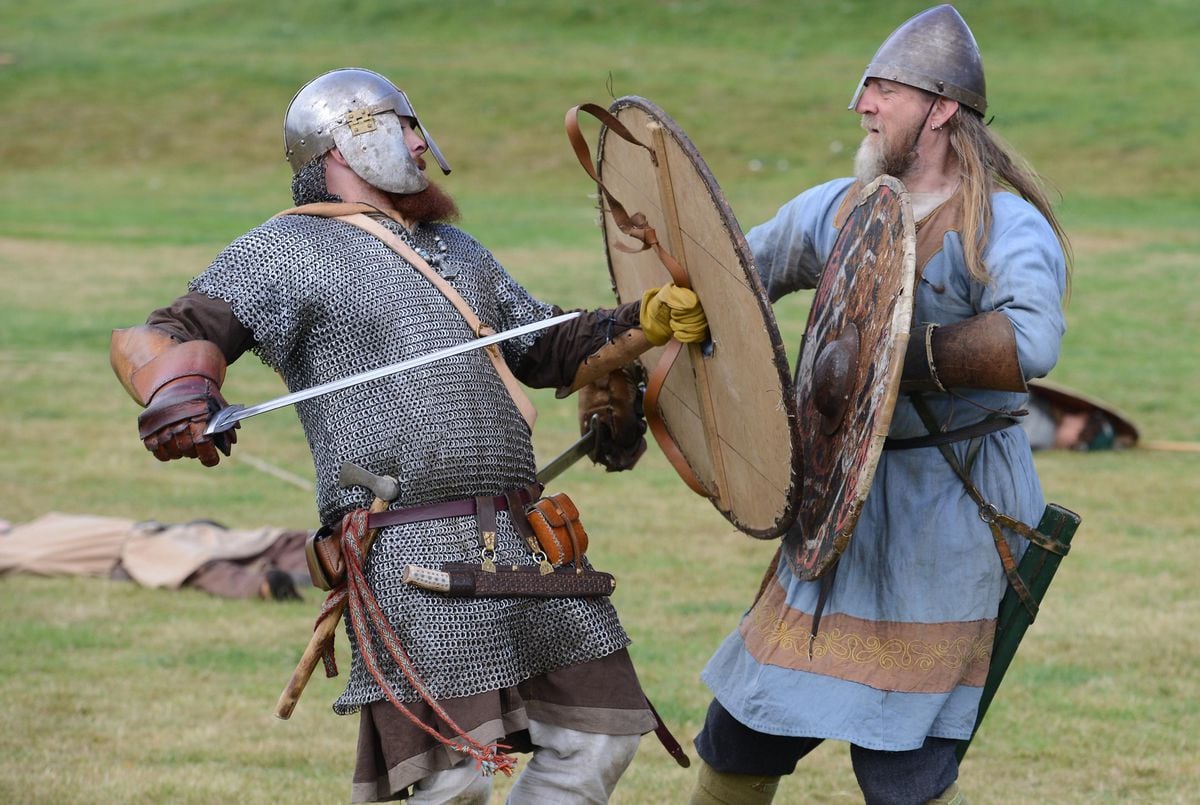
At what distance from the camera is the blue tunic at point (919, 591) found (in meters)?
3.34

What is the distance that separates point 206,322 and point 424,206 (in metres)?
0.59

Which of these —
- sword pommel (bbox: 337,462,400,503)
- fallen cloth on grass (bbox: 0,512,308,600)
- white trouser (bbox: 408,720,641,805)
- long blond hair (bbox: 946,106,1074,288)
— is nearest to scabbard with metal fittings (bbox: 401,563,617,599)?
sword pommel (bbox: 337,462,400,503)

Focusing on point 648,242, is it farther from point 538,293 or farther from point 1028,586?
point 538,293

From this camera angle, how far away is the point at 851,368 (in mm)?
3219

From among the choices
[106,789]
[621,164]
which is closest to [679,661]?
[106,789]

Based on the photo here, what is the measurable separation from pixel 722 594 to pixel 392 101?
3.68 metres

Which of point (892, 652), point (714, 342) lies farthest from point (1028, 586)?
point (714, 342)

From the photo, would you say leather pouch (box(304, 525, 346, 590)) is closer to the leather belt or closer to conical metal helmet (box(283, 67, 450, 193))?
the leather belt

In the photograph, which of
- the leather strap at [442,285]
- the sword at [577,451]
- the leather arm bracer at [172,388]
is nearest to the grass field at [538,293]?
the leather strap at [442,285]

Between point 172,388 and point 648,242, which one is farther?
point 648,242

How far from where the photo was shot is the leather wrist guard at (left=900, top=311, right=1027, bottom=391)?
10.2 feet

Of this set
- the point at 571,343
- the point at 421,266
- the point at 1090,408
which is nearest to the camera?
the point at 421,266

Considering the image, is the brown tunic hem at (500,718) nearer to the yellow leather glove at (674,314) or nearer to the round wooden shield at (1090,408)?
the yellow leather glove at (674,314)

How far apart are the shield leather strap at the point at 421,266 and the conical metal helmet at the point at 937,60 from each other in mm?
964
